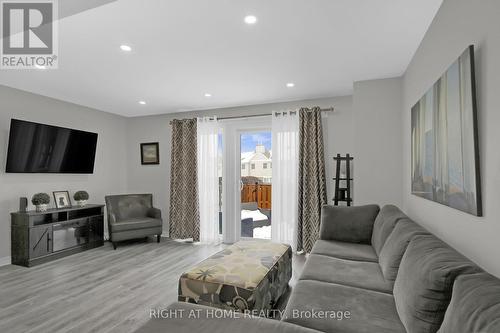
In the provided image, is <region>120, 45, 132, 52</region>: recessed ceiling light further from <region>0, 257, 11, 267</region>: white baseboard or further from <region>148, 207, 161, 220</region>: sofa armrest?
<region>0, 257, 11, 267</region>: white baseboard

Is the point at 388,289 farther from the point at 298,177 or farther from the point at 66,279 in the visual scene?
the point at 66,279

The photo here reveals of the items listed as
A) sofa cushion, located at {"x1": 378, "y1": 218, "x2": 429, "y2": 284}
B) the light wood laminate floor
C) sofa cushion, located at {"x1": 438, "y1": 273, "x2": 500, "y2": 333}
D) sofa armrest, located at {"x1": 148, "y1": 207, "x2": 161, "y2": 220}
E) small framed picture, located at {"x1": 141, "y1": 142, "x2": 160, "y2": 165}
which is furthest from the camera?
small framed picture, located at {"x1": 141, "y1": 142, "x2": 160, "y2": 165}

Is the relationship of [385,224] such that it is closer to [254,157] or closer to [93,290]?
[254,157]

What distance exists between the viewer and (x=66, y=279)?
3.09m

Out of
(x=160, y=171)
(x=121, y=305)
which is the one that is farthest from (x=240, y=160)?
(x=121, y=305)

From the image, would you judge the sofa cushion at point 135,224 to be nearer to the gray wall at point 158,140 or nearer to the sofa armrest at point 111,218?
the sofa armrest at point 111,218

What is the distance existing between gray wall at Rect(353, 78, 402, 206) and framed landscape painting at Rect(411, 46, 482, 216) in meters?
1.10

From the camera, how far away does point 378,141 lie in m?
3.37

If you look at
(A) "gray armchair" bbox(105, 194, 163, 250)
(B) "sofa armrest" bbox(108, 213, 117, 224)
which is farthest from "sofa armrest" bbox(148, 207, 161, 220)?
(B) "sofa armrest" bbox(108, 213, 117, 224)

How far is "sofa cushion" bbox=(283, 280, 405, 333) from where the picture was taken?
130cm

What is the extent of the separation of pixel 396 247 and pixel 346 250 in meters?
0.84

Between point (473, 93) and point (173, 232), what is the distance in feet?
15.6

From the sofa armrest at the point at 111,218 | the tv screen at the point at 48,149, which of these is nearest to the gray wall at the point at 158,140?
the tv screen at the point at 48,149

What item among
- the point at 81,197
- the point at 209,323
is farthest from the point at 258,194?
the point at 209,323
